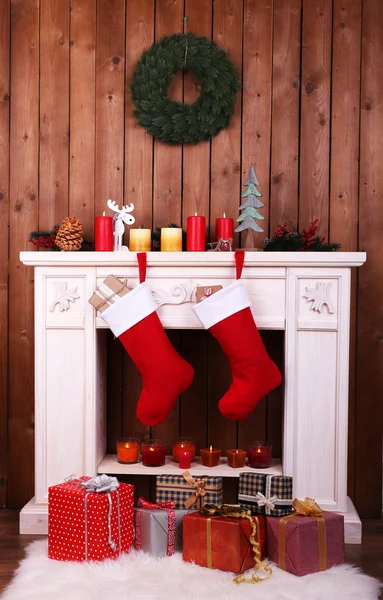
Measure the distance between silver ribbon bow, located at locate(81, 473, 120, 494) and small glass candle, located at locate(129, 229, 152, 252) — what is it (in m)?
0.91

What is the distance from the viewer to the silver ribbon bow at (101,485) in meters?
2.29

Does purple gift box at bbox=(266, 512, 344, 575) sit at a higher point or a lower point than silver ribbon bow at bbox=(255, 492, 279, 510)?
lower

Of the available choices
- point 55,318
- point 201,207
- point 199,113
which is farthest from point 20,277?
point 199,113

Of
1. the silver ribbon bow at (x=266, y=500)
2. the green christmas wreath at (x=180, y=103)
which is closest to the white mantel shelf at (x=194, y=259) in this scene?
the green christmas wreath at (x=180, y=103)

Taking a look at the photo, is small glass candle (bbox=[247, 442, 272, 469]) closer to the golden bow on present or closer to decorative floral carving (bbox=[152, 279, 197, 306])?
the golden bow on present

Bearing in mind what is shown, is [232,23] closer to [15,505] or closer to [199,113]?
[199,113]

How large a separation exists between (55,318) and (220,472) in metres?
0.88

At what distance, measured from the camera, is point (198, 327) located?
260 centimetres

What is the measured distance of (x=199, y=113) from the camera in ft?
→ 9.43

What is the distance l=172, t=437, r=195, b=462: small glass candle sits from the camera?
2.73 m

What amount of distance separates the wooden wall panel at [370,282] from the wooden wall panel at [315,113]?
153 millimetres

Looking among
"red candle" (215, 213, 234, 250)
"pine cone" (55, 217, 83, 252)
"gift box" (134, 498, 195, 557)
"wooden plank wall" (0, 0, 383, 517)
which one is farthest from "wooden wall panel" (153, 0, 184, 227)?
"gift box" (134, 498, 195, 557)

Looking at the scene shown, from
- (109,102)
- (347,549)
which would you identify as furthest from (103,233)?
(347,549)

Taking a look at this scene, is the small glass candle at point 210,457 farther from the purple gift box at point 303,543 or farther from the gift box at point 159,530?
the purple gift box at point 303,543
